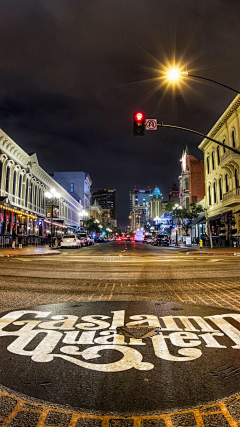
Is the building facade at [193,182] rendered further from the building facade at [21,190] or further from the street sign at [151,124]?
the street sign at [151,124]

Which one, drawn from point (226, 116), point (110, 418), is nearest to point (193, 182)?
point (226, 116)

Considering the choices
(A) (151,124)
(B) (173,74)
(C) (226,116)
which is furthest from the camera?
(C) (226,116)

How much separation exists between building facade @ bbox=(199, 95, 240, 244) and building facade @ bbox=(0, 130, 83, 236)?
76.4 ft

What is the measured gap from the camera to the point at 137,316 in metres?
4.93

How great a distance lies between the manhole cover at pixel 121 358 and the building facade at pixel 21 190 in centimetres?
2758

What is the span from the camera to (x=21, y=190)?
135 feet

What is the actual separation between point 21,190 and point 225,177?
28054 mm

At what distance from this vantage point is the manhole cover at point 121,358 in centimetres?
243

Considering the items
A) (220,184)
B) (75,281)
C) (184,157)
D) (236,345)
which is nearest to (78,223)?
(184,157)

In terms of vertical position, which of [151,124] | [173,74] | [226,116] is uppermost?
[226,116]

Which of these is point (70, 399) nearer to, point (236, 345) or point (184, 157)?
point (236, 345)

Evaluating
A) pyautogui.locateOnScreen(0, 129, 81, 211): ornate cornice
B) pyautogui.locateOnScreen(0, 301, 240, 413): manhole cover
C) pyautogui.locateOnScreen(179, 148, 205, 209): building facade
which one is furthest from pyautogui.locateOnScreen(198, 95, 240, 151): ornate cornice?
pyautogui.locateOnScreen(0, 301, 240, 413): manhole cover

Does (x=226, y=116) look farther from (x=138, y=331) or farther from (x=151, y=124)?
(x=138, y=331)

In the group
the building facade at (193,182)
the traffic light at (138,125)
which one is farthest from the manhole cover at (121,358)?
the building facade at (193,182)
